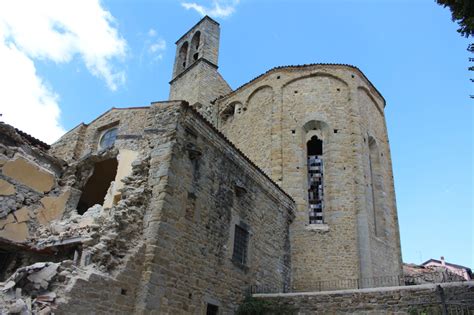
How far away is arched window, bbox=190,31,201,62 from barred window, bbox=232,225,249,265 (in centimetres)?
1526

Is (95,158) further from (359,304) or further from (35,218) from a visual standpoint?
(359,304)

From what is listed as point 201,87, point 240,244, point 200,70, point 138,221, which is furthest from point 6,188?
point 200,70

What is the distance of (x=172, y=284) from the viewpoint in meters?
9.21

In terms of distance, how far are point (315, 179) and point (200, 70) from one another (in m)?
9.87

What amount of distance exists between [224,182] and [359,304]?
15.8 feet

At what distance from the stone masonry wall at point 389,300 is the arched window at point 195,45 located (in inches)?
670

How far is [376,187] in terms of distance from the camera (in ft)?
60.1

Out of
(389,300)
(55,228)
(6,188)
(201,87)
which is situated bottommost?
(389,300)

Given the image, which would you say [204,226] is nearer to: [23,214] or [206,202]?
[206,202]

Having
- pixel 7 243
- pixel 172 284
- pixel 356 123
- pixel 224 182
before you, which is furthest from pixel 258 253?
pixel 356 123

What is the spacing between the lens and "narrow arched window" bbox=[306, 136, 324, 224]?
655 inches

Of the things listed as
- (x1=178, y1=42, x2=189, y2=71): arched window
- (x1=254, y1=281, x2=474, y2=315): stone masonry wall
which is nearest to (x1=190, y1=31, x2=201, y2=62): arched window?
(x1=178, y1=42, x2=189, y2=71): arched window

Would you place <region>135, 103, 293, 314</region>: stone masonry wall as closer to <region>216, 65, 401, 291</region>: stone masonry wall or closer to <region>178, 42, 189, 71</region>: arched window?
<region>216, 65, 401, 291</region>: stone masonry wall

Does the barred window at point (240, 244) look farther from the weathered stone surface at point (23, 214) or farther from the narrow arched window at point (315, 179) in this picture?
the weathered stone surface at point (23, 214)
